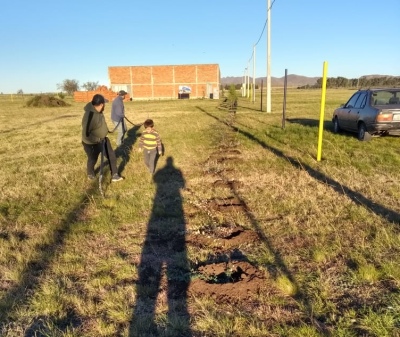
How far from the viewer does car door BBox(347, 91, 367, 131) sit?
1079 cm

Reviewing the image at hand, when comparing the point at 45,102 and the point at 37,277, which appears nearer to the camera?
the point at 37,277

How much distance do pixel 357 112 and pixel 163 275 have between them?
31.5 ft

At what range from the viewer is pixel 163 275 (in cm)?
349

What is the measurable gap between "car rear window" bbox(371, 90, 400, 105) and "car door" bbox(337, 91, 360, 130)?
3.40 feet

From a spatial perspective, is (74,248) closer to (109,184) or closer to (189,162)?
(109,184)

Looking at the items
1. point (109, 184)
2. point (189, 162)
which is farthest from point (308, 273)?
point (189, 162)

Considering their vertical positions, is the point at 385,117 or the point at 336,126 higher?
the point at 385,117

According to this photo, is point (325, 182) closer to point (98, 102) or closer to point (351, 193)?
point (351, 193)

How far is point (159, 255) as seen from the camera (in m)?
3.92

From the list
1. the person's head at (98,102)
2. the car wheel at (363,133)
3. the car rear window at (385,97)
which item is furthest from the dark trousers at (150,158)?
the car rear window at (385,97)

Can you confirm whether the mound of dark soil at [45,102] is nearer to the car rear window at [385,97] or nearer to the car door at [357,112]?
the car door at [357,112]

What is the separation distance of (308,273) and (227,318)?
1062 mm

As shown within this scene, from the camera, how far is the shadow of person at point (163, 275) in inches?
107

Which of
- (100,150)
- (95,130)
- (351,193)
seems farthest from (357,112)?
(95,130)
